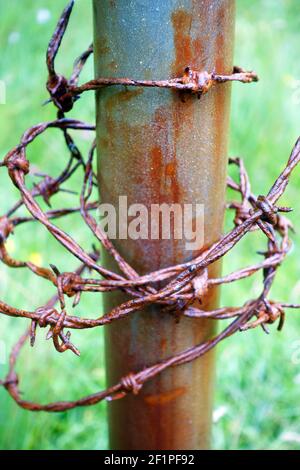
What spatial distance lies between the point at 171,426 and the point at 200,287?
247 mm

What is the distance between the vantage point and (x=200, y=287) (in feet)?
2.16

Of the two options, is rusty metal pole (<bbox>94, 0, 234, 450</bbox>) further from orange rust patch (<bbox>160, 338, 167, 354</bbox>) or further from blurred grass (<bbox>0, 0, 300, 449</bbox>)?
blurred grass (<bbox>0, 0, 300, 449</bbox>)

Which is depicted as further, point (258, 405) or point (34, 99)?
point (34, 99)

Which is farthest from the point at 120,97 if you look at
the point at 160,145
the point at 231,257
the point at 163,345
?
the point at 231,257

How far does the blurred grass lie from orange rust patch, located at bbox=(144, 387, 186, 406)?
1.15 ft

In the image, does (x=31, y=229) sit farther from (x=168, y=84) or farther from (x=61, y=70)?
(x=168, y=84)

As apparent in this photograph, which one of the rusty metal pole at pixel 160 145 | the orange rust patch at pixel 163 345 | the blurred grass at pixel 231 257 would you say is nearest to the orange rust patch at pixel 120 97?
the rusty metal pole at pixel 160 145

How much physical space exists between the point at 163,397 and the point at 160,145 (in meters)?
0.34

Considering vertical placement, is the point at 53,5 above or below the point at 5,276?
above

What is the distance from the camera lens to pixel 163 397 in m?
0.77

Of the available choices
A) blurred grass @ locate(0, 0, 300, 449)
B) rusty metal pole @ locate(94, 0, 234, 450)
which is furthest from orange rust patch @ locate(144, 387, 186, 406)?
blurred grass @ locate(0, 0, 300, 449)
